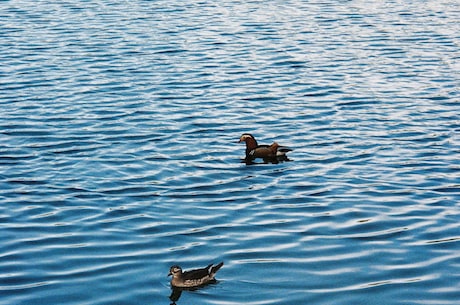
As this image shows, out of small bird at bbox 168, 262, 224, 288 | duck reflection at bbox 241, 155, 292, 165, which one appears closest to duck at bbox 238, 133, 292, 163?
duck reflection at bbox 241, 155, 292, 165

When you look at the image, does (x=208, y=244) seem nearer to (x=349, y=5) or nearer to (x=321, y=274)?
(x=321, y=274)

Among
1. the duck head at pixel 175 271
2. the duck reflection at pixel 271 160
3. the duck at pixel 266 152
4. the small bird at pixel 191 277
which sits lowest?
the duck reflection at pixel 271 160

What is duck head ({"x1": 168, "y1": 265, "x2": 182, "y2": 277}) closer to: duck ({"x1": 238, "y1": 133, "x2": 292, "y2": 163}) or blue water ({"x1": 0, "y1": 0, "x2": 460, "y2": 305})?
blue water ({"x1": 0, "y1": 0, "x2": 460, "y2": 305})

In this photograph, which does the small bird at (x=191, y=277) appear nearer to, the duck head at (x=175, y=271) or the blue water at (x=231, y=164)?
the duck head at (x=175, y=271)

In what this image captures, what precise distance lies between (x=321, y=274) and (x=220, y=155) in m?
6.79

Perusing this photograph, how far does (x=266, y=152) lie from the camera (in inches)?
765

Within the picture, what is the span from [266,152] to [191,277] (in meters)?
6.91

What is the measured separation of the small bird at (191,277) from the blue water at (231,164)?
12 cm

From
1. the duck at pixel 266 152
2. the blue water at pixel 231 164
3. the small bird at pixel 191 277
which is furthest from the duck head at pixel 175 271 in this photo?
the duck at pixel 266 152

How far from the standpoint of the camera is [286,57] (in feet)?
99.5

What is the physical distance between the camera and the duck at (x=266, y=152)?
1928 centimetres

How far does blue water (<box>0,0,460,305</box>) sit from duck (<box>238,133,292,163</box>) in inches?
9.6

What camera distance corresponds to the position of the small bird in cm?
1267

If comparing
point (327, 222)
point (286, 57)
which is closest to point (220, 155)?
point (327, 222)
